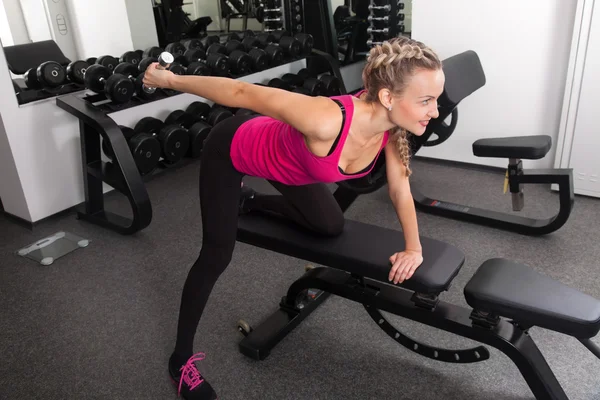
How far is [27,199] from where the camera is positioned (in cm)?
279

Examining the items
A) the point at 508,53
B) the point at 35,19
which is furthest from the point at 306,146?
the point at 35,19

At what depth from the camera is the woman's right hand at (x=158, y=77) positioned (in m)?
1.32

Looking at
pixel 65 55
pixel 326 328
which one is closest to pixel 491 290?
pixel 326 328

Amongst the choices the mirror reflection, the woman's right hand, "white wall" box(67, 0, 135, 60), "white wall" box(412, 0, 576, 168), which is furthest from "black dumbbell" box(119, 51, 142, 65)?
the woman's right hand

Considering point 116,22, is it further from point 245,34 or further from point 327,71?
point 327,71

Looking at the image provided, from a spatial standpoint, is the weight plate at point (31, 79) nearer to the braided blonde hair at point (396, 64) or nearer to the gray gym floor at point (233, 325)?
the gray gym floor at point (233, 325)

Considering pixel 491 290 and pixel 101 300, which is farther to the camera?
pixel 101 300

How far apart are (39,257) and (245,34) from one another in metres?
2.47

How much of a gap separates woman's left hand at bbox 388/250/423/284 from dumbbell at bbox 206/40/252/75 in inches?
99.6

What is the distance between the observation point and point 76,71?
287cm

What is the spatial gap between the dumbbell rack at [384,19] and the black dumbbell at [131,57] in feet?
6.58

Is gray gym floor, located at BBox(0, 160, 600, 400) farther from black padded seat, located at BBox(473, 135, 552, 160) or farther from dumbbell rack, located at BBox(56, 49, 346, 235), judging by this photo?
black padded seat, located at BBox(473, 135, 552, 160)

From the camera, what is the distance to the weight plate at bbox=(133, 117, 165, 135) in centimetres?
311

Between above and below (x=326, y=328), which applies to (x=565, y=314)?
above
